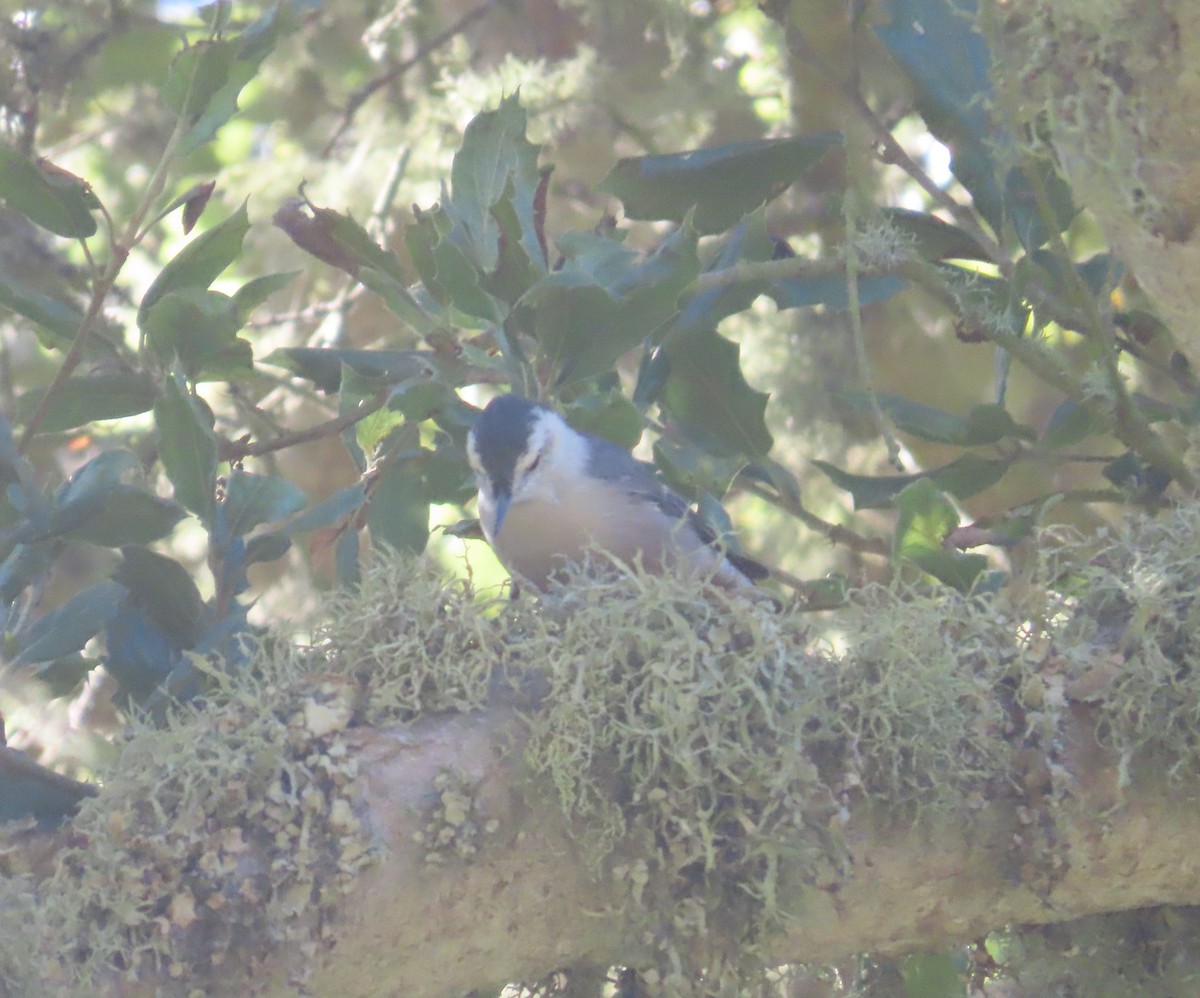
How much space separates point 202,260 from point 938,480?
142 centimetres

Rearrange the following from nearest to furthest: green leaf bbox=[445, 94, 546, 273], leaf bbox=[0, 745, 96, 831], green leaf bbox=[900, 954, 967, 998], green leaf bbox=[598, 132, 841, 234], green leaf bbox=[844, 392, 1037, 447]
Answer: leaf bbox=[0, 745, 96, 831] → green leaf bbox=[900, 954, 967, 998] → green leaf bbox=[445, 94, 546, 273] → green leaf bbox=[844, 392, 1037, 447] → green leaf bbox=[598, 132, 841, 234]

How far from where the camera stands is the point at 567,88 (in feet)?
13.3

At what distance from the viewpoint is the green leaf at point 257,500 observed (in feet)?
7.06

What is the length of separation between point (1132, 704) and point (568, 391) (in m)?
1.07

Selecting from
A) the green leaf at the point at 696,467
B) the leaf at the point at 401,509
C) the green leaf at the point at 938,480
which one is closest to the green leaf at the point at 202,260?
the leaf at the point at 401,509

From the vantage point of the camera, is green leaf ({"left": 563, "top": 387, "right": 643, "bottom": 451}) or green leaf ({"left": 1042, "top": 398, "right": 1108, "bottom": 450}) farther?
green leaf ({"left": 1042, "top": 398, "right": 1108, "bottom": 450})

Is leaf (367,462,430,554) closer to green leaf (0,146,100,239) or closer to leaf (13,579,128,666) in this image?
leaf (13,579,128,666)

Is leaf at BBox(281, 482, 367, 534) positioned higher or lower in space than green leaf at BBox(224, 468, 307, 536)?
lower

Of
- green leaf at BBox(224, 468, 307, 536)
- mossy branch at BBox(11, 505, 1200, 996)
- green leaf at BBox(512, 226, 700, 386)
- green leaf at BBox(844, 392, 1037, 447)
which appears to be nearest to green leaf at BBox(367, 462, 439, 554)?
green leaf at BBox(224, 468, 307, 536)

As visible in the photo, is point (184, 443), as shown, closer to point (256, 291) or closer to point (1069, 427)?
point (256, 291)

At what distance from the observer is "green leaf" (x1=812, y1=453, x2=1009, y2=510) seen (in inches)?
101

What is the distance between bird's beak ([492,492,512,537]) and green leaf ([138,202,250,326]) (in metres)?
0.66

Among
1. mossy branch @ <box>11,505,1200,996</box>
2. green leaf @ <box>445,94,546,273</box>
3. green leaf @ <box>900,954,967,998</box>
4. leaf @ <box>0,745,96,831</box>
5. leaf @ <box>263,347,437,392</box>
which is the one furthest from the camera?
leaf @ <box>263,347,437,392</box>

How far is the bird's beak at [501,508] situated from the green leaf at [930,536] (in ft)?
2.45
